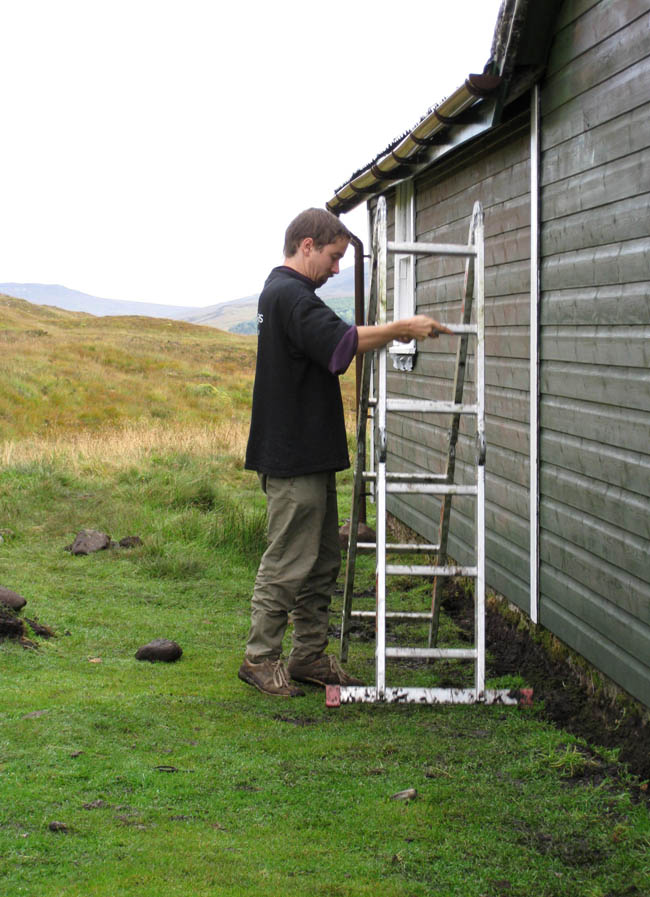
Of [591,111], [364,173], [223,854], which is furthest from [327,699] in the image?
[364,173]

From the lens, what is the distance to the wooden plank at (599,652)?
420cm

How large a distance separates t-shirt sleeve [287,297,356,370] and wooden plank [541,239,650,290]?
50.4 inches

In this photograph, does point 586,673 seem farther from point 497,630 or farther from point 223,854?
point 223,854

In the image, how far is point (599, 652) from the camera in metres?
4.67

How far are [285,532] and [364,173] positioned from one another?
491 centimetres

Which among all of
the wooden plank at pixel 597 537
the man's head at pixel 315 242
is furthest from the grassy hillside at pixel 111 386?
the man's head at pixel 315 242

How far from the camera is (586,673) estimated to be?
16.0 ft

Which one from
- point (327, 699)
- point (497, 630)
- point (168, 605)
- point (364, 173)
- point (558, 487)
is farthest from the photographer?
point (364, 173)

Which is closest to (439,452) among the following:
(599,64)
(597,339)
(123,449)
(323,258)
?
(597,339)

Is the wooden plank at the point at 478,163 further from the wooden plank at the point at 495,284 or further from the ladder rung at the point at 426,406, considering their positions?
the ladder rung at the point at 426,406

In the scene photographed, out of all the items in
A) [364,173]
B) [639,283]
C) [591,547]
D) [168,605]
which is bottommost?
[168,605]

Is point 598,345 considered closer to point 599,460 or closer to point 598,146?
point 599,460

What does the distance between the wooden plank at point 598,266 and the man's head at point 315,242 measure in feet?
3.94

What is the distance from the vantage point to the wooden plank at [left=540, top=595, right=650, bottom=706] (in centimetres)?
420
